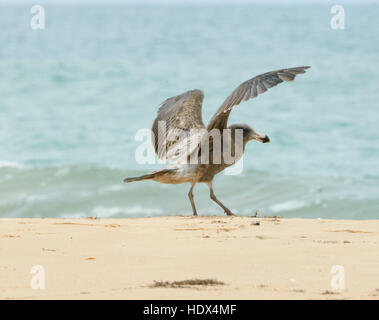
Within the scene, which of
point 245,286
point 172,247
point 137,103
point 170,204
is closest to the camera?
point 245,286

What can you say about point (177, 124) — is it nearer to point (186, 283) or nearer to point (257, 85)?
point (257, 85)

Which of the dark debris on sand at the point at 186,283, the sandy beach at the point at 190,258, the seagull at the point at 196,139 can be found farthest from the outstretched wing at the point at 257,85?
the dark debris on sand at the point at 186,283

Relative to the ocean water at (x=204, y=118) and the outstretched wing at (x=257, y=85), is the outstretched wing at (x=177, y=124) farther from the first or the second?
the ocean water at (x=204, y=118)

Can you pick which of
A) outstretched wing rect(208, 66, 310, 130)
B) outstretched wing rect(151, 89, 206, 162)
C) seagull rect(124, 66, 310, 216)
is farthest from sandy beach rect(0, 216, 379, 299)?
outstretched wing rect(151, 89, 206, 162)

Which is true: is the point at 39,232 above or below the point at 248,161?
below

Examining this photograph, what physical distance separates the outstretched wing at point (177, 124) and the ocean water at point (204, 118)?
423 centimetres

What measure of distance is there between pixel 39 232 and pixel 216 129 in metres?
2.03

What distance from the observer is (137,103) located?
71.4 feet

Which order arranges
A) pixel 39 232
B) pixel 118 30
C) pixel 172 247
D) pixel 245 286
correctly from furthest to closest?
pixel 118 30
pixel 39 232
pixel 172 247
pixel 245 286

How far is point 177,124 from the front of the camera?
7.83 meters

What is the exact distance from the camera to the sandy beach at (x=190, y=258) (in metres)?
4.31

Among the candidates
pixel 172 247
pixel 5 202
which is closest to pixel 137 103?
pixel 5 202

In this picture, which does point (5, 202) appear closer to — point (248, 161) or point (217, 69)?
point (248, 161)

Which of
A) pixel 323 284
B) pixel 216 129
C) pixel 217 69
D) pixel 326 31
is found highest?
pixel 326 31
